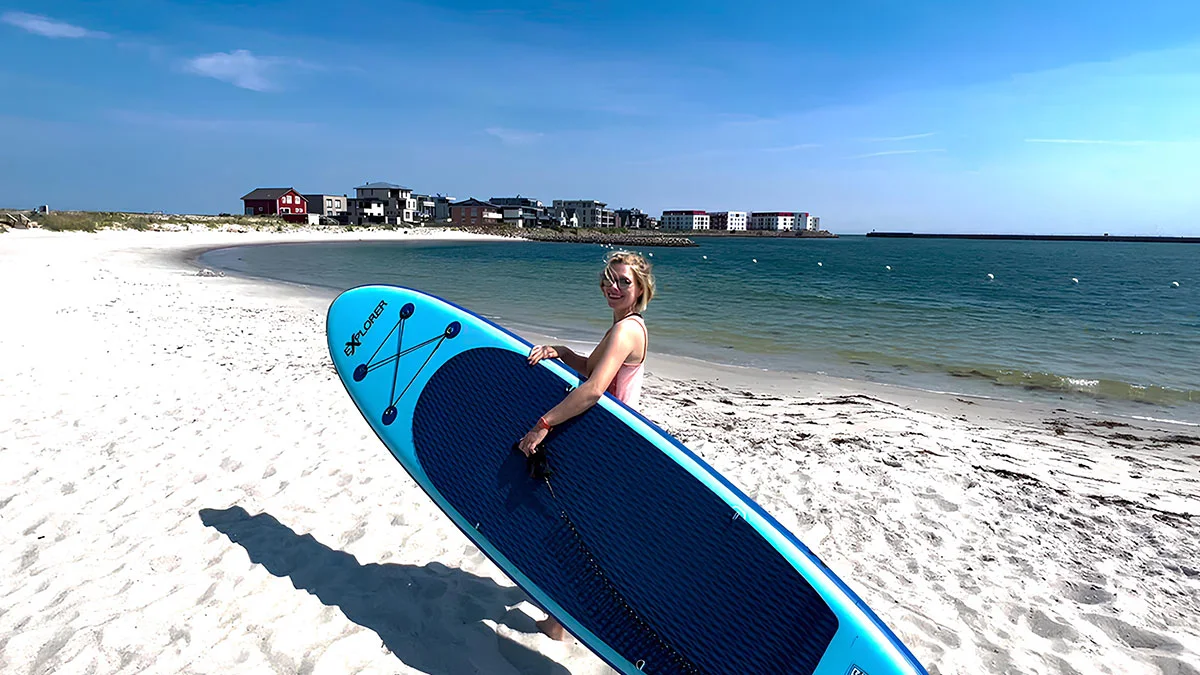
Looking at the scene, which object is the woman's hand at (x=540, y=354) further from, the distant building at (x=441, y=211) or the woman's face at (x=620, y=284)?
the distant building at (x=441, y=211)

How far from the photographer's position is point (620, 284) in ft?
8.41

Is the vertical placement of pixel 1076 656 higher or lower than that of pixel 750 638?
lower

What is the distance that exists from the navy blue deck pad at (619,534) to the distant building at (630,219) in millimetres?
132035

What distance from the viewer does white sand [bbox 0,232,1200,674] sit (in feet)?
8.75

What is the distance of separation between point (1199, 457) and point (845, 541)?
4.34m

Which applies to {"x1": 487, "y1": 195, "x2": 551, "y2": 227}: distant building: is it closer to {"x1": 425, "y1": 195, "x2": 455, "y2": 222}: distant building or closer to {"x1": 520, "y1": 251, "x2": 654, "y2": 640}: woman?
{"x1": 425, "y1": 195, "x2": 455, "y2": 222}: distant building

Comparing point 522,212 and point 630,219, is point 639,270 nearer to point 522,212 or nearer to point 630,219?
point 522,212

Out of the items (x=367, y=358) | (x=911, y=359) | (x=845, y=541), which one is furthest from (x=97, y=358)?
(x=911, y=359)

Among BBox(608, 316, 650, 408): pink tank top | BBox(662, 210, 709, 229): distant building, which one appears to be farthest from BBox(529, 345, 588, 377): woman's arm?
BBox(662, 210, 709, 229): distant building

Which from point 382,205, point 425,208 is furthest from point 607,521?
point 425,208

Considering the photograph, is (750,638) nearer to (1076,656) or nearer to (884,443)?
(1076,656)

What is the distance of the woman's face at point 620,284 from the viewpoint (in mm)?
2557

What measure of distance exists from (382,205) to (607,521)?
93.3 meters

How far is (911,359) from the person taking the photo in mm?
10359
